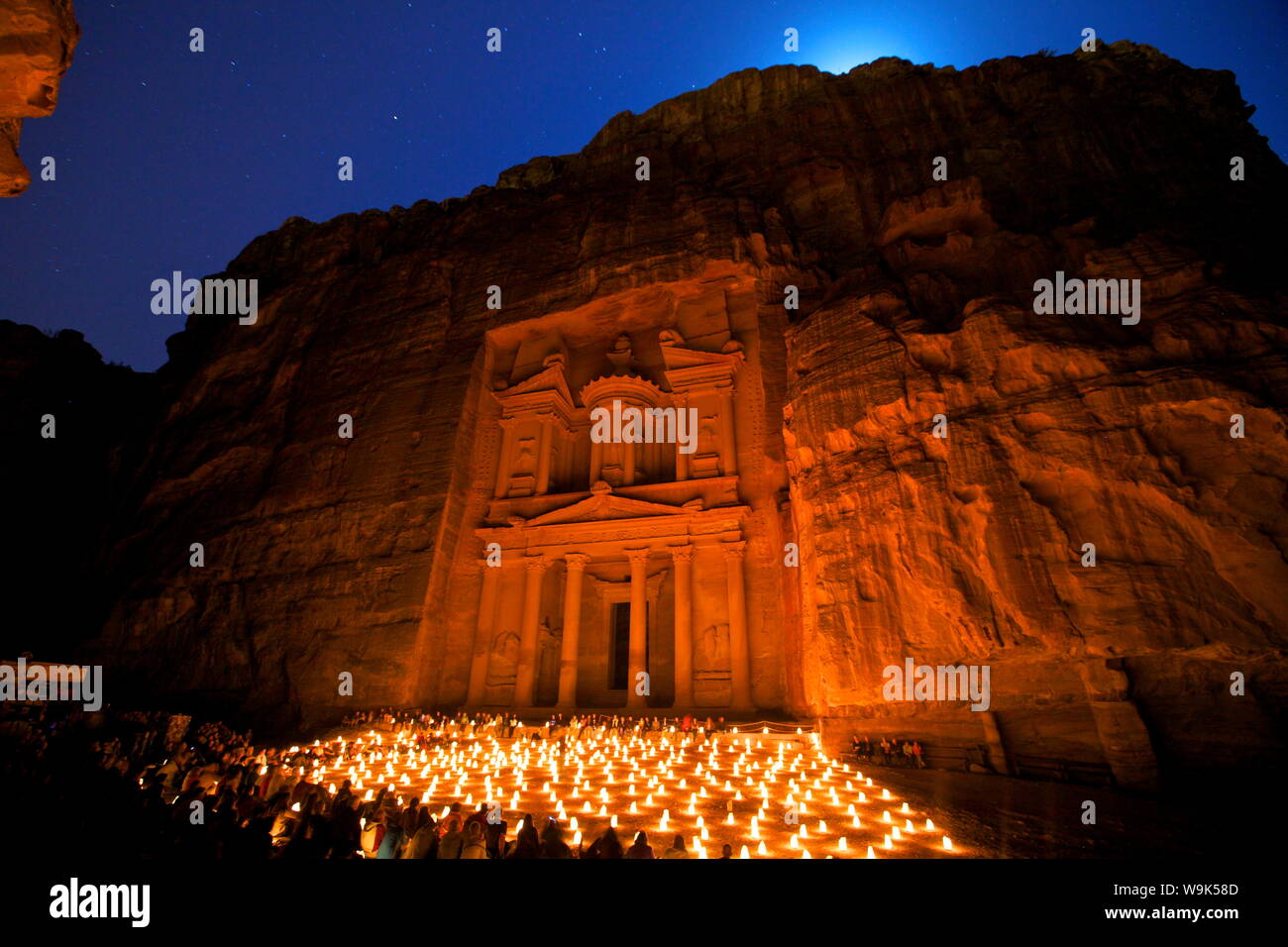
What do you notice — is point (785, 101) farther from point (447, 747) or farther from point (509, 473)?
point (447, 747)

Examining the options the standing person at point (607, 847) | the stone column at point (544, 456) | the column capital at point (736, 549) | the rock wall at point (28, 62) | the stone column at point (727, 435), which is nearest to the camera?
the rock wall at point (28, 62)

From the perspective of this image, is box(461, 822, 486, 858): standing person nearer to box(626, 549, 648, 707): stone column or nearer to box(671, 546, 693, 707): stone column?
box(671, 546, 693, 707): stone column

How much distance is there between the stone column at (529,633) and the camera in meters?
21.4

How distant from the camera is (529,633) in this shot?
73.7 ft

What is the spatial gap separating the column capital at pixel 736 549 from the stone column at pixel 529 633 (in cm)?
733

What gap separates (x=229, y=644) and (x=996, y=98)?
39.4 m

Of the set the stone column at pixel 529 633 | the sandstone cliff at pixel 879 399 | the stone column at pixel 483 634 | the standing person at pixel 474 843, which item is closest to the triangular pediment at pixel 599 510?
the stone column at pixel 529 633

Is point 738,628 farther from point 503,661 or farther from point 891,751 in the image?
point 503,661

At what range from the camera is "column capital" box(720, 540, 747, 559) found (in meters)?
21.6

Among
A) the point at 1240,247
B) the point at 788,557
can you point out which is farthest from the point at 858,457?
the point at 1240,247

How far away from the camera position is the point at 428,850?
18.9 ft

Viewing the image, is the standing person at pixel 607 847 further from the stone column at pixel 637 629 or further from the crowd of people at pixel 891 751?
the stone column at pixel 637 629

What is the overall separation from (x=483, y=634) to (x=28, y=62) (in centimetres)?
2040

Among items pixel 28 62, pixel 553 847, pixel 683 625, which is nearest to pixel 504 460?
pixel 683 625
